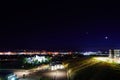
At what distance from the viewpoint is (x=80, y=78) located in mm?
56562

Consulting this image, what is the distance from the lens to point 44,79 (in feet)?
181

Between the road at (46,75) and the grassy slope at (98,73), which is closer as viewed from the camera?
the grassy slope at (98,73)

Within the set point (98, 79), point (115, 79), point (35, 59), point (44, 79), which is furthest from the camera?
point (35, 59)

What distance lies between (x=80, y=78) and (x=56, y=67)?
26.6m

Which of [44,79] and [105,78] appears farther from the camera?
[44,79]

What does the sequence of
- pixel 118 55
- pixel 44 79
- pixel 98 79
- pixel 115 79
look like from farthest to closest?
pixel 118 55
pixel 44 79
pixel 98 79
pixel 115 79

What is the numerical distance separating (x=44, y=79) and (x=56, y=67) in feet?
90.9

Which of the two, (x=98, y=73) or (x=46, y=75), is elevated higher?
(x=98, y=73)

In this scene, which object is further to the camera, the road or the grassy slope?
the road

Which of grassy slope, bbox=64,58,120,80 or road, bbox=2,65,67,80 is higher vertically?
grassy slope, bbox=64,58,120,80

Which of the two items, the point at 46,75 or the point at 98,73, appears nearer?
the point at 98,73

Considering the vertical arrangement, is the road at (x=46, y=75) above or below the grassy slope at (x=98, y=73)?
below

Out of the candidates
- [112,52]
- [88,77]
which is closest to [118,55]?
[112,52]

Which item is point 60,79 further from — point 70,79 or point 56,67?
point 56,67
